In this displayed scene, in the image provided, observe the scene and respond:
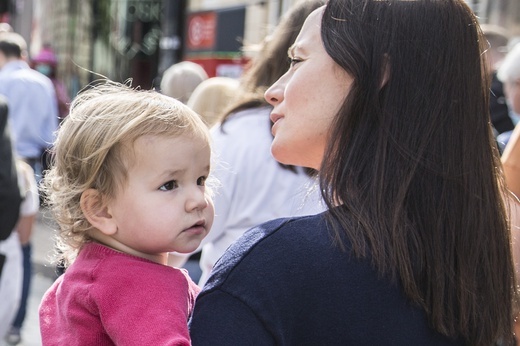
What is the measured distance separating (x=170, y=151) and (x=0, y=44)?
6.63 metres

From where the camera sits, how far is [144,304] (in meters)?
1.82

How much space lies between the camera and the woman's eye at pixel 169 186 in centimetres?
196

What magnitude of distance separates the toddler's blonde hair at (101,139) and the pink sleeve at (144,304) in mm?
185

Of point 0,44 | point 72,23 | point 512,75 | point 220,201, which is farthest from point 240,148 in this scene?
point 72,23

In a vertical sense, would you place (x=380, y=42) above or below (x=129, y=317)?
above

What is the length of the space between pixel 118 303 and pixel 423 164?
627 millimetres

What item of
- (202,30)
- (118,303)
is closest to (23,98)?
(118,303)

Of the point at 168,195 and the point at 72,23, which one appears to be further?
the point at 72,23

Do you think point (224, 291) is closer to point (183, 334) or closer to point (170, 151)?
point (183, 334)

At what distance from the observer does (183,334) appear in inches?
68.4

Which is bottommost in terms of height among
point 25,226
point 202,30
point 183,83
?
point 202,30

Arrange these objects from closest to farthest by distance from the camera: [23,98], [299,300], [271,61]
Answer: [299,300], [271,61], [23,98]

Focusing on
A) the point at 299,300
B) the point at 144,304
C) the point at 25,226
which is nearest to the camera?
the point at 299,300

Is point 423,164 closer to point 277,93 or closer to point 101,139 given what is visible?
point 277,93
